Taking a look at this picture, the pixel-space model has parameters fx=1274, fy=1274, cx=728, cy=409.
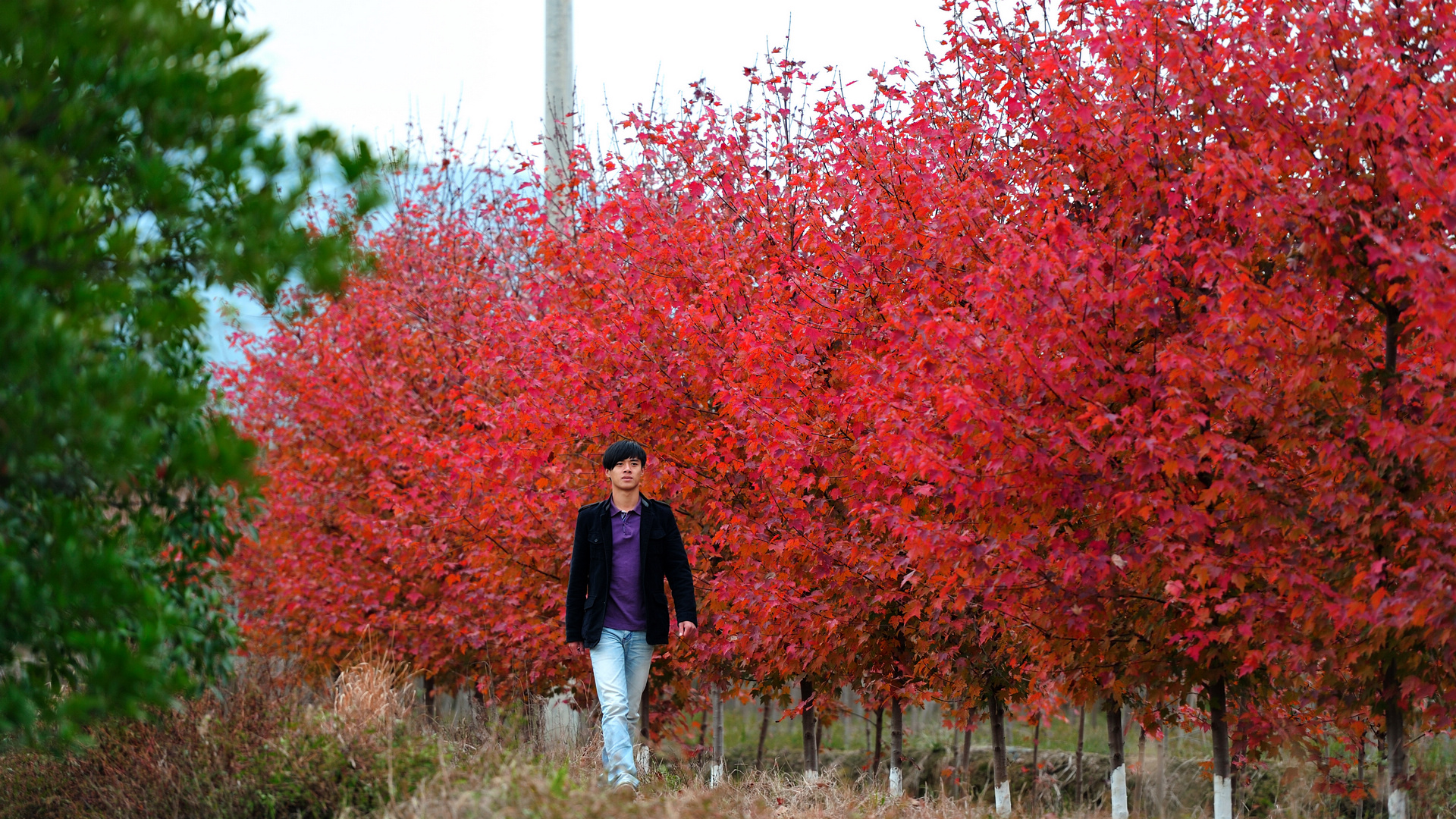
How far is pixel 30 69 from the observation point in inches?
161

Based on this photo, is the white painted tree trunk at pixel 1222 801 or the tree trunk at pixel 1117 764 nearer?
the white painted tree trunk at pixel 1222 801

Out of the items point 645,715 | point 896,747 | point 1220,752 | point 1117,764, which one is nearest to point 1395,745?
point 1220,752

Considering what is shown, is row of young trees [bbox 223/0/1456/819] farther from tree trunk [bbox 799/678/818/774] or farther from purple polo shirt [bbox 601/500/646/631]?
purple polo shirt [bbox 601/500/646/631]

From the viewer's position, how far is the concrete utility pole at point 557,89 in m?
13.7

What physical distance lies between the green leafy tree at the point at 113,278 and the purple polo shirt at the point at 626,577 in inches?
104

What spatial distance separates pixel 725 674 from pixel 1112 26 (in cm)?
625

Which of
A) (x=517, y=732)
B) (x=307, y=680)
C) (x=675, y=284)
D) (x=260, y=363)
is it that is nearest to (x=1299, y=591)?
(x=517, y=732)

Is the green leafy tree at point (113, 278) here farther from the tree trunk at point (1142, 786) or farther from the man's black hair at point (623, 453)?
the tree trunk at point (1142, 786)

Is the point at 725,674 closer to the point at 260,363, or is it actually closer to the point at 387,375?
the point at 387,375

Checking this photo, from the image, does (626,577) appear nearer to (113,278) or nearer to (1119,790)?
(113,278)

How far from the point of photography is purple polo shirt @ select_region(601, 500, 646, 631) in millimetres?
7016

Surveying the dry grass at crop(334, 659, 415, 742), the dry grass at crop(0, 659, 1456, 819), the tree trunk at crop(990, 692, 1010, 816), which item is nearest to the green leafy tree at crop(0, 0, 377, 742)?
the dry grass at crop(0, 659, 1456, 819)

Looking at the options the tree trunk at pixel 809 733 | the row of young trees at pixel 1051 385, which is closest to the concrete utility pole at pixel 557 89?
the row of young trees at pixel 1051 385

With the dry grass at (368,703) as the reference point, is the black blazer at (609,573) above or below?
above
